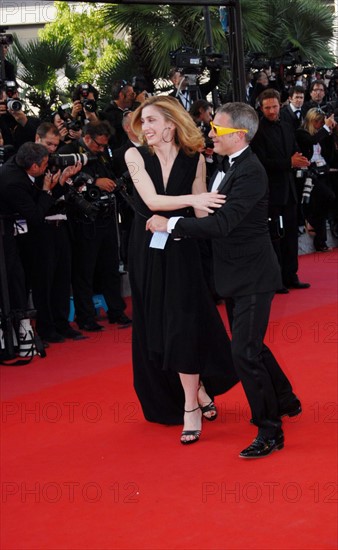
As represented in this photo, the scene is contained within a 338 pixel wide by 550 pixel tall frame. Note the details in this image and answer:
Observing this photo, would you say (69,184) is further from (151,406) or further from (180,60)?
(151,406)

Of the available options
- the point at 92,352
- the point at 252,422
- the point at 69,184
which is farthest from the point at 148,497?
the point at 69,184

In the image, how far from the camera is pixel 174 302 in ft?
17.0

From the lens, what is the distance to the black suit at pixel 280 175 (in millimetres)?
9312

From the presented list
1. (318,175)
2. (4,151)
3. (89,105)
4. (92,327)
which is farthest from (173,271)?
(318,175)

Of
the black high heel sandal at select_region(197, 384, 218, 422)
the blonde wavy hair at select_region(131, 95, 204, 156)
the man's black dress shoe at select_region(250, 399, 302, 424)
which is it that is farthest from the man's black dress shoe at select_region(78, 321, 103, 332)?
the blonde wavy hair at select_region(131, 95, 204, 156)

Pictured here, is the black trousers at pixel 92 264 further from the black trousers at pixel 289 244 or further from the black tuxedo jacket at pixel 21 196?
the black trousers at pixel 289 244

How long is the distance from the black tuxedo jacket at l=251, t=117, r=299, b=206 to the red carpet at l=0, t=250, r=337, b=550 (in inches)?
106

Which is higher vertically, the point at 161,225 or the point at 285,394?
the point at 161,225

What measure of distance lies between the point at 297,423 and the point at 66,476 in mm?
1352

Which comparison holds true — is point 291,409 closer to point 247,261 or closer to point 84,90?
point 247,261

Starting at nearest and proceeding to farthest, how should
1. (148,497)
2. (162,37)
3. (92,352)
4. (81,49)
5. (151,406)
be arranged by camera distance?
(148,497)
(151,406)
(92,352)
(162,37)
(81,49)

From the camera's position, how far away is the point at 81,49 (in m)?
25.0

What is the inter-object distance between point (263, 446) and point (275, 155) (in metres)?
4.91

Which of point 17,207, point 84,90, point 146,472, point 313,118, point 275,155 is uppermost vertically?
point 84,90
